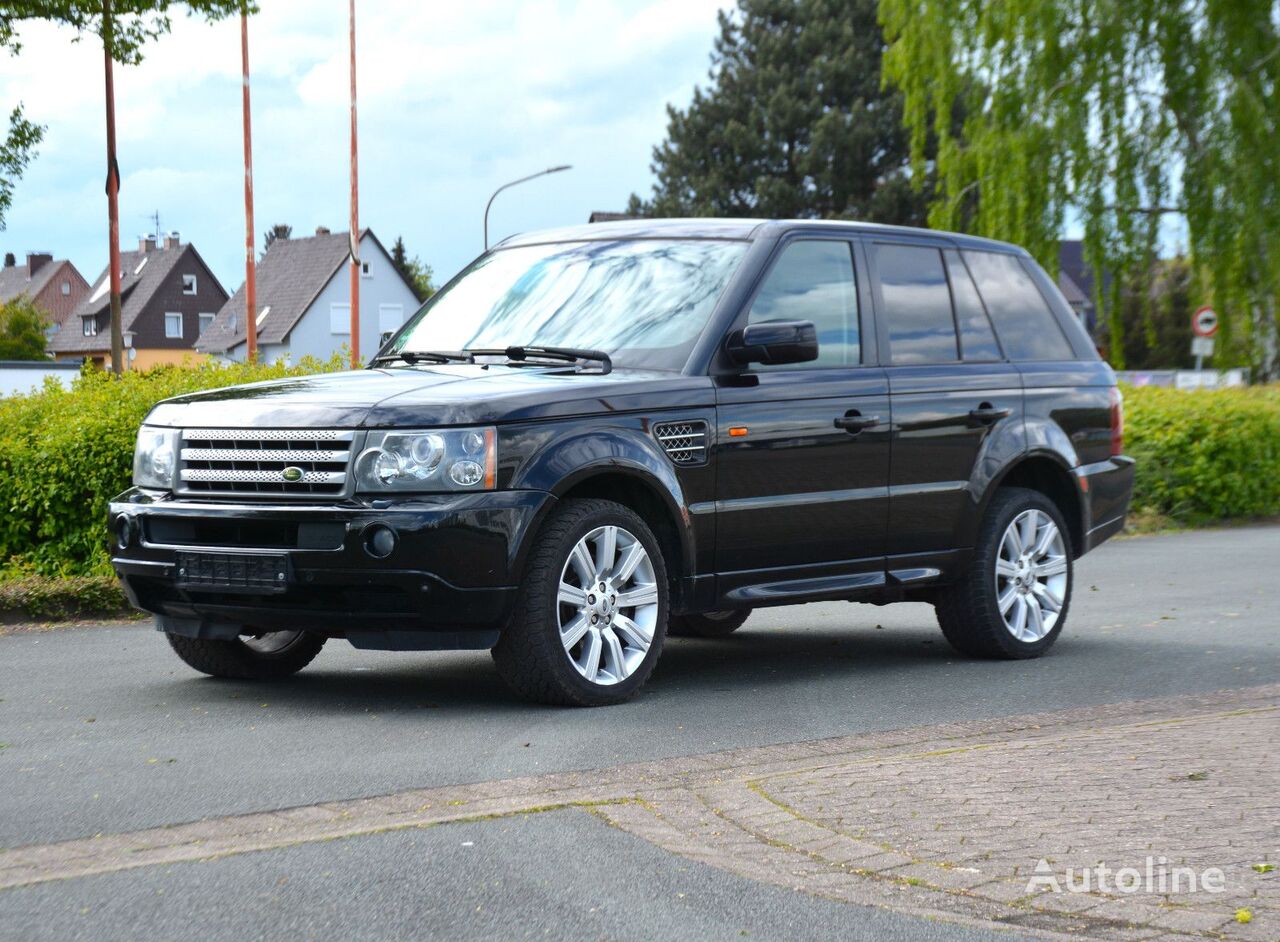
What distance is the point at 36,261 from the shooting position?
13400 centimetres

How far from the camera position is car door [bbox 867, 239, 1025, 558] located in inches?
331

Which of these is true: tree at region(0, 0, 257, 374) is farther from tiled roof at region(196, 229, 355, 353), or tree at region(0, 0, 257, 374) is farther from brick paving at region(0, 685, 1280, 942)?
tiled roof at region(196, 229, 355, 353)

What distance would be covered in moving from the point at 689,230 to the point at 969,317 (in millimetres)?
1615

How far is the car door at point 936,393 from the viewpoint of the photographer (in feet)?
27.6

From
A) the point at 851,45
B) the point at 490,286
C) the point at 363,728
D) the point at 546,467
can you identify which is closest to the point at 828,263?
the point at 490,286

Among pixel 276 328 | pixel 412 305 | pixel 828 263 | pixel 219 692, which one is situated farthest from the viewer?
pixel 412 305

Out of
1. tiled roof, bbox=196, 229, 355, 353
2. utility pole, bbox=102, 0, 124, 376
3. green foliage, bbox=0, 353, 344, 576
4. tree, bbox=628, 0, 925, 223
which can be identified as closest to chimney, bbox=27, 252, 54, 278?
tiled roof, bbox=196, 229, 355, 353

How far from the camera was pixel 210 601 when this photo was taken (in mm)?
7035

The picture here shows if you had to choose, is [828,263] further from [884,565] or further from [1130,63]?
[1130,63]

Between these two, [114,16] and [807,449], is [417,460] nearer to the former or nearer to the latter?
[807,449]

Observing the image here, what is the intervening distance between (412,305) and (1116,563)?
3361 inches

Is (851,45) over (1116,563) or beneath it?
over

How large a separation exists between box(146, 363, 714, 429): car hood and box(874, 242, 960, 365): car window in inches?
55.8

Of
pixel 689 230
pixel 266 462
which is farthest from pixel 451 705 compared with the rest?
pixel 689 230
